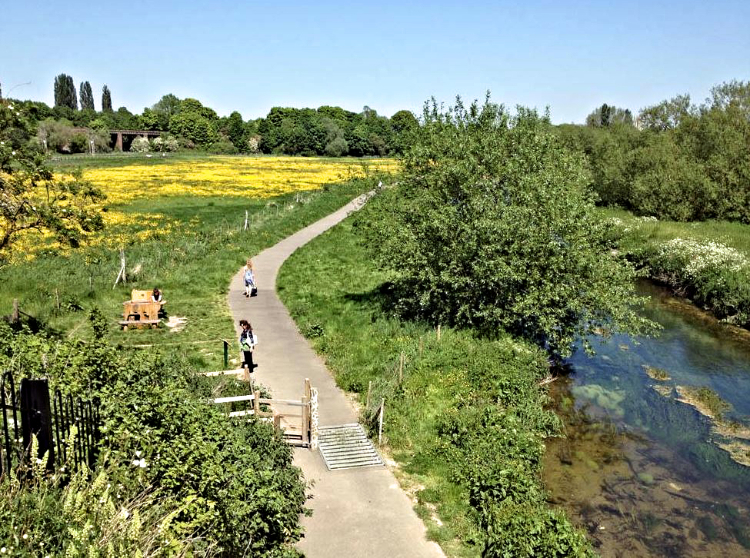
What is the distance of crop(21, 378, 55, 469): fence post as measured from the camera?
8.41 meters

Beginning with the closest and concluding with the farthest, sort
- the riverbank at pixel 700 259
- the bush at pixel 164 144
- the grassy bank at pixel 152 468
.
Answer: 1. the grassy bank at pixel 152 468
2. the riverbank at pixel 700 259
3. the bush at pixel 164 144

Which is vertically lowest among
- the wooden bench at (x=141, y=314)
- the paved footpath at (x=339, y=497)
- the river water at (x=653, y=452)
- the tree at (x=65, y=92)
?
the river water at (x=653, y=452)

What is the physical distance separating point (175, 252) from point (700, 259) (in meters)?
30.5

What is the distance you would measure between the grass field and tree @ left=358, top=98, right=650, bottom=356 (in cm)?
504

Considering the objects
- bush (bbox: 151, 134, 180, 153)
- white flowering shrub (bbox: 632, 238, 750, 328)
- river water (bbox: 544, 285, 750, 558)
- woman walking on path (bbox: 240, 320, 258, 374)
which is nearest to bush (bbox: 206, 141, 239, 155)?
bush (bbox: 151, 134, 180, 153)

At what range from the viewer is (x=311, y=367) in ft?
66.0

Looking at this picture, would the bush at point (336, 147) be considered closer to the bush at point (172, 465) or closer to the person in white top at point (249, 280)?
the person in white top at point (249, 280)

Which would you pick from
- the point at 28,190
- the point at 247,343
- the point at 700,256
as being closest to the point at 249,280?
the point at 247,343

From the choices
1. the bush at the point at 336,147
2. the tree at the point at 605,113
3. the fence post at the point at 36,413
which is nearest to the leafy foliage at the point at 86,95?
the bush at the point at 336,147

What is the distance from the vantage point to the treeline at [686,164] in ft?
160

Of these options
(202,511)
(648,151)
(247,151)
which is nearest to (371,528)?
(202,511)

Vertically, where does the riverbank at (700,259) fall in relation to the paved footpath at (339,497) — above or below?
above

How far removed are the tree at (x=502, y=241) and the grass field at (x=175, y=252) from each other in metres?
5.04

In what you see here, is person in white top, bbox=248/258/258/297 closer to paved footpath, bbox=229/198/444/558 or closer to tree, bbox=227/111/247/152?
paved footpath, bbox=229/198/444/558
